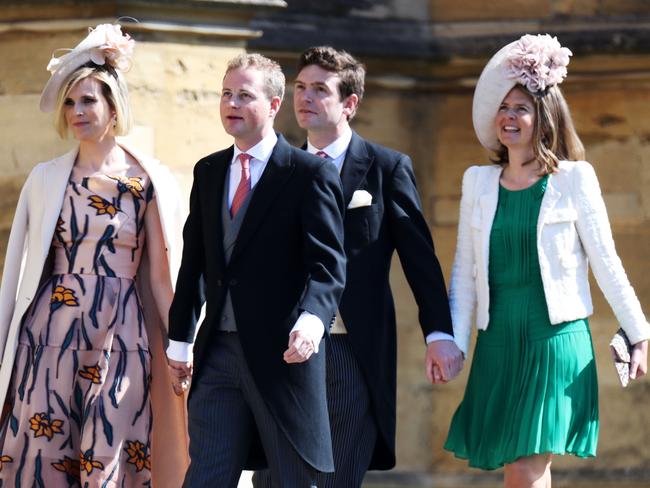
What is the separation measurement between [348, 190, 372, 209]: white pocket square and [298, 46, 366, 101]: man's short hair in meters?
0.37

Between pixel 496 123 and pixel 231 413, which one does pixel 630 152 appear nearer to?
pixel 496 123

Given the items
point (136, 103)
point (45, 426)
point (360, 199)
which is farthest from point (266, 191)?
point (136, 103)

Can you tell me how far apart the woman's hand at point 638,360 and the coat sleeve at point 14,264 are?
2.16 meters

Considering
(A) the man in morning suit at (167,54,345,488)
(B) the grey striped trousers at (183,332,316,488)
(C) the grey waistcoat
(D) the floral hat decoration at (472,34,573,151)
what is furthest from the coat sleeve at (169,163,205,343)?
(D) the floral hat decoration at (472,34,573,151)

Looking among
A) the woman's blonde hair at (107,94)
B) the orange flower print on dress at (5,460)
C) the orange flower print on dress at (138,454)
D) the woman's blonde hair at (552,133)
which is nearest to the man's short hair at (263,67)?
the woman's blonde hair at (107,94)

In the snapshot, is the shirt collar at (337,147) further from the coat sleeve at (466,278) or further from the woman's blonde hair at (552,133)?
the woman's blonde hair at (552,133)

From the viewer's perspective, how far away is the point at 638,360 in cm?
711

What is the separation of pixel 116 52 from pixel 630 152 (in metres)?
3.19

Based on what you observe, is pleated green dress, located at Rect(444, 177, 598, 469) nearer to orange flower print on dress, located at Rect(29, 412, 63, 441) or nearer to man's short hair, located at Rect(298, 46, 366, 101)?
man's short hair, located at Rect(298, 46, 366, 101)

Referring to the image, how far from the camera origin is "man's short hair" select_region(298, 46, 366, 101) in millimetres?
7285

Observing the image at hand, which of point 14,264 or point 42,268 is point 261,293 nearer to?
point 42,268

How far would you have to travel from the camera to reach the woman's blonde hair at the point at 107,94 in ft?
23.7

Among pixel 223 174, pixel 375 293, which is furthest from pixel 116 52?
pixel 375 293

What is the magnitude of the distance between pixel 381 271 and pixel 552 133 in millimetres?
770
